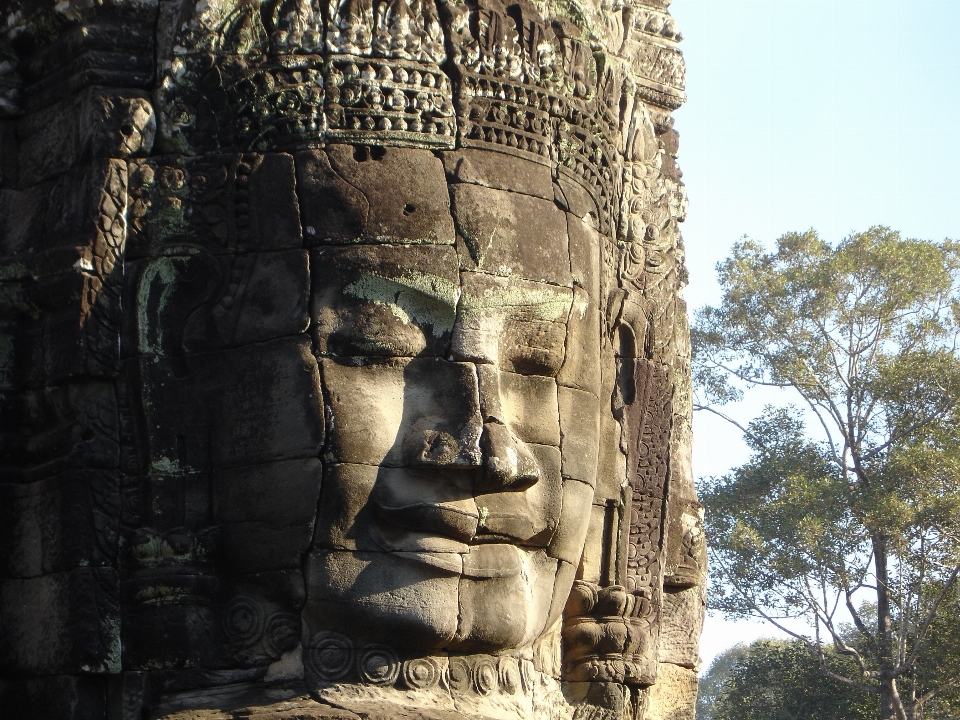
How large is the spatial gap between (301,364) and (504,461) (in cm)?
91

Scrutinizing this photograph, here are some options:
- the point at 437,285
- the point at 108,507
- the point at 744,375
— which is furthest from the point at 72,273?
the point at 744,375

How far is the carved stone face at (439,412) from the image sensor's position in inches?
230

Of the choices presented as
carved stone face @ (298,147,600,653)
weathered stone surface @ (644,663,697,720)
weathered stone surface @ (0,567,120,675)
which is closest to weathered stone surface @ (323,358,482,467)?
carved stone face @ (298,147,600,653)

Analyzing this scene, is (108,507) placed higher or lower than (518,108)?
lower

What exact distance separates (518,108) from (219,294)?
1.54 meters

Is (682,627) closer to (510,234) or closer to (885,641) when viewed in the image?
(510,234)

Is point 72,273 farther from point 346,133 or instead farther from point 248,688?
point 248,688

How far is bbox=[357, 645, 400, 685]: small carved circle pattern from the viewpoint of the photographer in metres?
5.82

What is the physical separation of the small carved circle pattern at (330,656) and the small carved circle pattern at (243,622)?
25cm

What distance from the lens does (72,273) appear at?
6188 mm

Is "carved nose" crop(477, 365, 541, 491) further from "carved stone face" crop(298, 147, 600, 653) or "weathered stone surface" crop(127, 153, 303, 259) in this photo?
"weathered stone surface" crop(127, 153, 303, 259)

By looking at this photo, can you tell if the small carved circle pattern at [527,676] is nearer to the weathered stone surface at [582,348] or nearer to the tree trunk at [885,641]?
the weathered stone surface at [582,348]

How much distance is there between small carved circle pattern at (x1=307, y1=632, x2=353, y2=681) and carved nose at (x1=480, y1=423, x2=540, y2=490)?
0.86 m

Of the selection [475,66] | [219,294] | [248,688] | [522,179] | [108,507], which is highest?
[475,66]
